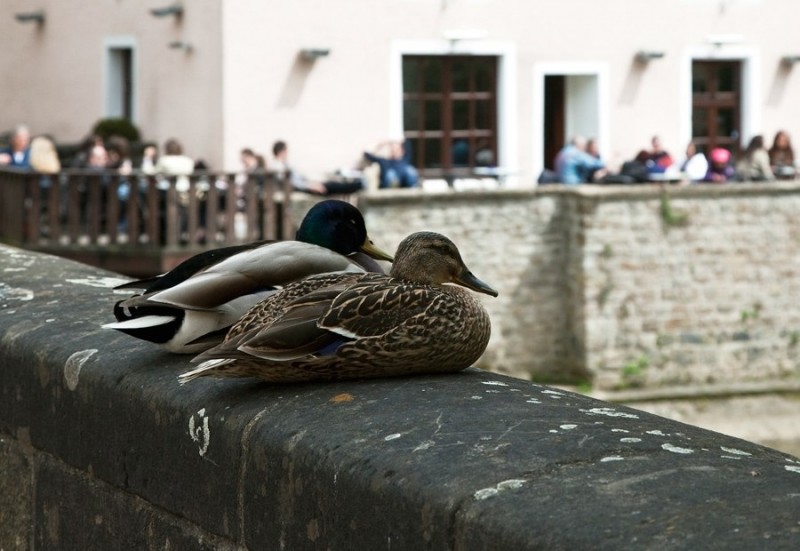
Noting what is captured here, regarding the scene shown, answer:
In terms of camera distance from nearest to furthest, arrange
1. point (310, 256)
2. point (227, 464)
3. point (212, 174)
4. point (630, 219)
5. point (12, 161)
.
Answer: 1. point (227, 464)
2. point (310, 256)
3. point (212, 174)
4. point (12, 161)
5. point (630, 219)

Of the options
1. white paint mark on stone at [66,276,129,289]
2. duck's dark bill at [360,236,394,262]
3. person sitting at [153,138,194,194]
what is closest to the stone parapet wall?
person sitting at [153,138,194,194]

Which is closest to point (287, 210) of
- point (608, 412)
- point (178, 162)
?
point (178, 162)

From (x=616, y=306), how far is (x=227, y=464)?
25.2m

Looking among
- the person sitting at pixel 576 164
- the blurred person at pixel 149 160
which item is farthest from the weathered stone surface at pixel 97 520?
the person sitting at pixel 576 164

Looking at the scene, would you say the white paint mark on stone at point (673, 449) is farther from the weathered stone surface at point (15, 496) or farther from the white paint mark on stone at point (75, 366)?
the weathered stone surface at point (15, 496)

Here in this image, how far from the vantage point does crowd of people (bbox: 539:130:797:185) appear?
27.2 meters

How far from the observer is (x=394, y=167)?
25.9 m

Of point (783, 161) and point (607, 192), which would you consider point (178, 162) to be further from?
point (783, 161)

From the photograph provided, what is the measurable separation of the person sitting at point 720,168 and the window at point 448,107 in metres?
3.58

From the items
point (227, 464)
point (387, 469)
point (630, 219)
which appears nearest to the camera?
point (387, 469)

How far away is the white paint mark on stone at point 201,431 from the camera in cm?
265

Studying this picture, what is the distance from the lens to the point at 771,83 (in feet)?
93.9

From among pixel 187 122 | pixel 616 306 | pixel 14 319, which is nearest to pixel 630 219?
pixel 616 306

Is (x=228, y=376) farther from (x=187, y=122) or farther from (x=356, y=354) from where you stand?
(x=187, y=122)
